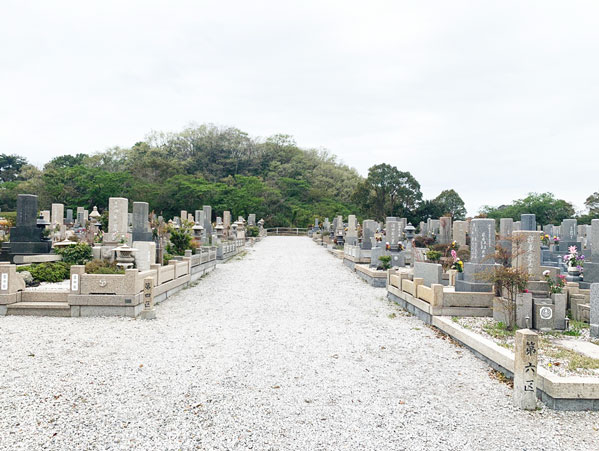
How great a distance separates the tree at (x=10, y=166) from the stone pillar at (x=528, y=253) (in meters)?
66.1

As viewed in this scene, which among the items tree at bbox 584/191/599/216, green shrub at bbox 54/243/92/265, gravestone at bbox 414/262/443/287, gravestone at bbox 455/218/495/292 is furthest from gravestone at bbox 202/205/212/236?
tree at bbox 584/191/599/216

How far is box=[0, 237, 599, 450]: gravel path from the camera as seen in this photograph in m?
3.84

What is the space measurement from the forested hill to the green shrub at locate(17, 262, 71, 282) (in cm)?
3355

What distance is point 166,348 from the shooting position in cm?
656

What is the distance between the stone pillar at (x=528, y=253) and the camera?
816cm

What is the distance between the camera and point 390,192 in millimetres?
45719

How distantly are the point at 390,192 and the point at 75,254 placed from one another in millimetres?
37705

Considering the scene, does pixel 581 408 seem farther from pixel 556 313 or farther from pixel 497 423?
pixel 556 313

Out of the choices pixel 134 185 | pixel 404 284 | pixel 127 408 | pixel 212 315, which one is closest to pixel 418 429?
pixel 127 408

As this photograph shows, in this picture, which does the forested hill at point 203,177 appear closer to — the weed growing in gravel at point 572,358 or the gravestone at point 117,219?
the gravestone at point 117,219

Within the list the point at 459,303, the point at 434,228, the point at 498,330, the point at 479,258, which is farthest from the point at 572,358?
the point at 434,228

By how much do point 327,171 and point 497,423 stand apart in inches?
2298

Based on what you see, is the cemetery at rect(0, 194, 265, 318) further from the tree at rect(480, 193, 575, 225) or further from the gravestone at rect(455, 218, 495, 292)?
the tree at rect(480, 193, 575, 225)

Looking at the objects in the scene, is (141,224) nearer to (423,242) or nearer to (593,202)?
(423,242)
